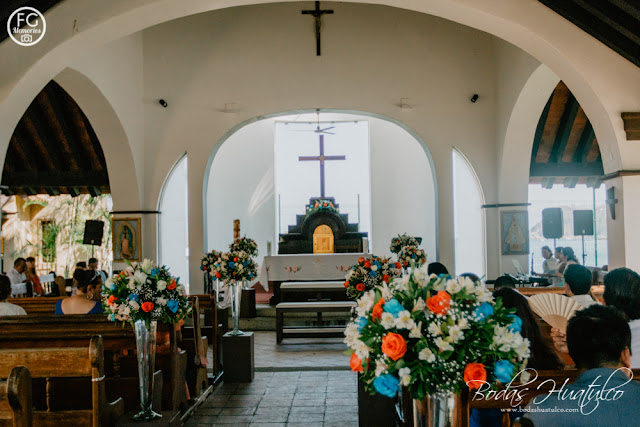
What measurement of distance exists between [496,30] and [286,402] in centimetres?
427

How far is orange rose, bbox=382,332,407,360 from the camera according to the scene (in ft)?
5.39

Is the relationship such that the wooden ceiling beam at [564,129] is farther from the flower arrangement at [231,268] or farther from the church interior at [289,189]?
the flower arrangement at [231,268]

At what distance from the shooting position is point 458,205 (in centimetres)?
1246

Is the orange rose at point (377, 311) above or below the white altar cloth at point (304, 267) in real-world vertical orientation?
above

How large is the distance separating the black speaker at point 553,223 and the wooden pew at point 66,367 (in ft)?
28.0

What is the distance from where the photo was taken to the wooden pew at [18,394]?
1.95 m

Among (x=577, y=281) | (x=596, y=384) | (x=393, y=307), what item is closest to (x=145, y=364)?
(x=393, y=307)

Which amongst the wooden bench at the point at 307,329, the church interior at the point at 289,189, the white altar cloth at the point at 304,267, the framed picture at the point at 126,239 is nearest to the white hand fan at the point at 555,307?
the church interior at the point at 289,189

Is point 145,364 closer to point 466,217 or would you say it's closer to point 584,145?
point 466,217

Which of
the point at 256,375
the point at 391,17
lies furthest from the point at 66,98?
the point at 256,375

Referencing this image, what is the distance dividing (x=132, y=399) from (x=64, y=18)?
12.4 feet

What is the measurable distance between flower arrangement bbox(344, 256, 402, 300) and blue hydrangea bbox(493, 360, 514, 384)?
4.37 m

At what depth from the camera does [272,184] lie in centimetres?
1489

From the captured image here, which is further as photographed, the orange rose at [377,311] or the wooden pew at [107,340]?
the wooden pew at [107,340]
